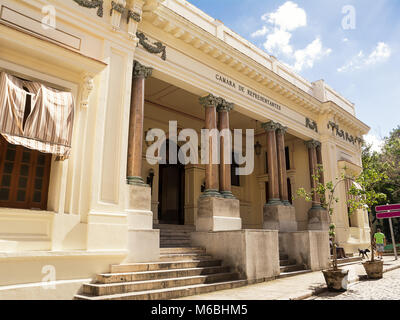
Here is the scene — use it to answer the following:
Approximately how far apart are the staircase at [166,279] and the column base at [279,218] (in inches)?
186

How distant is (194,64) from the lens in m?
11.4

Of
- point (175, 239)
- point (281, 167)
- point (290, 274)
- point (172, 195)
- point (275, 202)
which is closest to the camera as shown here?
point (290, 274)

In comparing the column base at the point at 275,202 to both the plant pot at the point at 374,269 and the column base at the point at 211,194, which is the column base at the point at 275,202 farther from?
the plant pot at the point at 374,269

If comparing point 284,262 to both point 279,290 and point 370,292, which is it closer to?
point 279,290

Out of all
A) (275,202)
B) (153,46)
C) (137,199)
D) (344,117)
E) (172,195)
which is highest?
(344,117)

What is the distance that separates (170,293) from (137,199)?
273 cm

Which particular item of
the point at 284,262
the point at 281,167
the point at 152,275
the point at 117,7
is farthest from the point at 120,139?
the point at 281,167

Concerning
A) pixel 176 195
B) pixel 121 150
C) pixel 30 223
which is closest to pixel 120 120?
pixel 121 150

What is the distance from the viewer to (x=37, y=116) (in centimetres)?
682

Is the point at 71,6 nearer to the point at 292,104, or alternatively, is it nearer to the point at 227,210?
the point at 227,210

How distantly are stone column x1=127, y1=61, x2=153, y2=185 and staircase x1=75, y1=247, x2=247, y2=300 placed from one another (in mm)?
2157

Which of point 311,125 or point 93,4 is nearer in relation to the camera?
point 93,4

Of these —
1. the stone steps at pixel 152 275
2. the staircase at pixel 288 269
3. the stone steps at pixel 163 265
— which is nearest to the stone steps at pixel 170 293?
the stone steps at pixel 152 275

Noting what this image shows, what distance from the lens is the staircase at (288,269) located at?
9680 mm
